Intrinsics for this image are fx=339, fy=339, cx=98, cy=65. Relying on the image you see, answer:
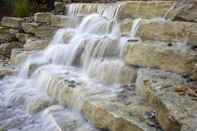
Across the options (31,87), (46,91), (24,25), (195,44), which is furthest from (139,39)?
(24,25)

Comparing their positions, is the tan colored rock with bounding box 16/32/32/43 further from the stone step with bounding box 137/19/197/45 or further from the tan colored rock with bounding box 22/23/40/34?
the stone step with bounding box 137/19/197/45

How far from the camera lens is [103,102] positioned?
12.9 feet

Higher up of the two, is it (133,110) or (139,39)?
(139,39)

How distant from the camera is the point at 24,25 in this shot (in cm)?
875

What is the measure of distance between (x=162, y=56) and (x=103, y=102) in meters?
0.97

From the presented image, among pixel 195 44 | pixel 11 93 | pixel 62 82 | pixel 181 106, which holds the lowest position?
pixel 11 93

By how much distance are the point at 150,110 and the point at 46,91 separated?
2174 mm

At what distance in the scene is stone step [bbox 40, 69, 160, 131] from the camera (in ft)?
11.1

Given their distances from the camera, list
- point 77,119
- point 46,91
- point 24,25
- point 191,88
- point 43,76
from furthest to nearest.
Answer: point 24,25 < point 43,76 < point 46,91 < point 77,119 < point 191,88

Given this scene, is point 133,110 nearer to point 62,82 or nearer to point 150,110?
point 150,110

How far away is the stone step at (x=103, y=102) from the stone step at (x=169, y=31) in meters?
0.92

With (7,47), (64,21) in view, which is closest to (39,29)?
(64,21)

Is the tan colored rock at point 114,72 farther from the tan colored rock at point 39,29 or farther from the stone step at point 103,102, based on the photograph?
the tan colored rock at point 39,29

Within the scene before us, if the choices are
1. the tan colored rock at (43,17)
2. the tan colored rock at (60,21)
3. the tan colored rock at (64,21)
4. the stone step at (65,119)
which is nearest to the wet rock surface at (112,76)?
the stone step at (65,119)
